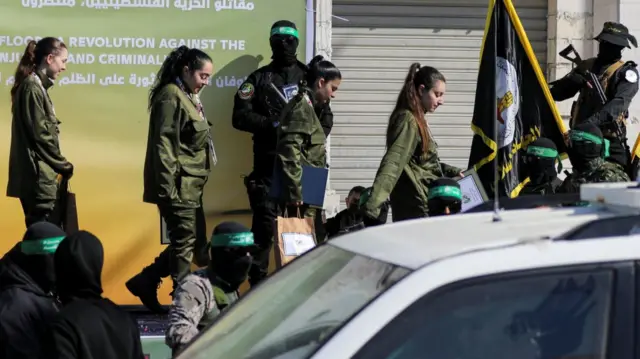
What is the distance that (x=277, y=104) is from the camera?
300 inches

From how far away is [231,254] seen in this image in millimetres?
4715

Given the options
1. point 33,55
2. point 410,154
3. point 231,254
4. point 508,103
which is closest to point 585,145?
point 508,103

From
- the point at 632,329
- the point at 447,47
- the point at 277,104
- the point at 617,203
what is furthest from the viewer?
the point at 447,47

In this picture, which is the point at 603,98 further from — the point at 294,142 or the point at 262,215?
the point at 262,215

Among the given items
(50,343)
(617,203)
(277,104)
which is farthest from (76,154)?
(617,203)

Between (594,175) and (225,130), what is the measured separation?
2966 mm

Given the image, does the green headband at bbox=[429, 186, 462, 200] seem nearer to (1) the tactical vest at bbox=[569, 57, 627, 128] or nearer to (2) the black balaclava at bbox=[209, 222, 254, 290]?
(2) the black balaclava at bbox=[209, 222, 254, 290]

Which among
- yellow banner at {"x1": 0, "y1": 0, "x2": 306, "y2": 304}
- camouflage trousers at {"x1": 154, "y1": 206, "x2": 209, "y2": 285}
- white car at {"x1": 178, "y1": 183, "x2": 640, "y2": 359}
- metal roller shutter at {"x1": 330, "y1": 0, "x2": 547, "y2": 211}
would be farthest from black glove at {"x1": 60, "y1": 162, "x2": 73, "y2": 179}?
white car at {"x1": 178, "y1": 183, "x2": 640, "y2": 359}

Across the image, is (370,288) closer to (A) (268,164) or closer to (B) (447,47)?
(A) (268,164)

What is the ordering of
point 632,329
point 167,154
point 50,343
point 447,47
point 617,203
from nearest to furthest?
point 632,329, point 617,203, point 50,343, point 167,154, point 447,47

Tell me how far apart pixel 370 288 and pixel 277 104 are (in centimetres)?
513

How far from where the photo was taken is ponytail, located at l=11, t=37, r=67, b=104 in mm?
7168

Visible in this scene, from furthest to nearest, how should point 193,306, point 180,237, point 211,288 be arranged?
point 180,237 < point 211,288 < point 193,306

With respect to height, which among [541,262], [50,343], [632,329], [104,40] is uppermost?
[104,40]
